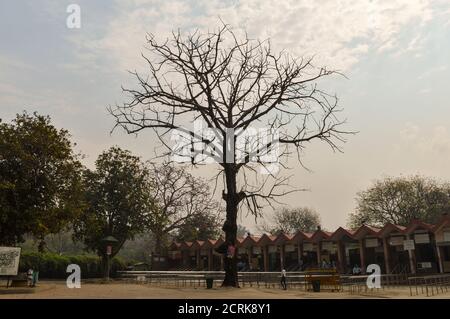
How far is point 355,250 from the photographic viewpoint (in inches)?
1437

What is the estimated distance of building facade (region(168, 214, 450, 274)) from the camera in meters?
30.8

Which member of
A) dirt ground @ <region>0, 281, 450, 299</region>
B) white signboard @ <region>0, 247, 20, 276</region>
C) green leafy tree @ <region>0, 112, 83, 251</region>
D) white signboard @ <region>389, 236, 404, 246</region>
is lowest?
dirt ground @ <region>0, 281, 450, 299</region>

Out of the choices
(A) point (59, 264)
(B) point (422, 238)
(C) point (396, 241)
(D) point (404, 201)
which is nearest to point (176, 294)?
(C) point (396, 241)

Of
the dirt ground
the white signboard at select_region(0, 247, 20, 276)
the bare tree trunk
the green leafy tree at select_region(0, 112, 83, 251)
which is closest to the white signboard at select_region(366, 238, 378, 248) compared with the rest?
the dirt ground

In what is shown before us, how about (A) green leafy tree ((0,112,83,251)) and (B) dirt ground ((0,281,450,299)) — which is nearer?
(B) dirt ground ((0,281,450,299))

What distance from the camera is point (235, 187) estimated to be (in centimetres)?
2198

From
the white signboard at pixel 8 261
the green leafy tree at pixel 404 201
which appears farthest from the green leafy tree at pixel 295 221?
the white signboard at pixel 8 261

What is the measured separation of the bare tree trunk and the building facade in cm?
67

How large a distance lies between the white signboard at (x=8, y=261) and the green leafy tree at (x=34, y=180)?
1548 mm

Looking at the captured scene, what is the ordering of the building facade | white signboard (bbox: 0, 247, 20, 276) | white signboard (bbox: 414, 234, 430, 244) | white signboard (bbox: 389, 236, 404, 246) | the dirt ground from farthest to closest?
1. white signboard (bbox: 389, 236, 404, 246)
2. white signboard (bbox: 414, 234, 430, 244)
3. the building facade
4. white signboard (bbox: 0, 247, 20, 276)
5. the dirt ground

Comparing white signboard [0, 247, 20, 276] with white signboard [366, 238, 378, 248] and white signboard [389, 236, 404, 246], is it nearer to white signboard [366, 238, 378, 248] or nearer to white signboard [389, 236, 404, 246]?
white signboard [366, 238, 378, 248]

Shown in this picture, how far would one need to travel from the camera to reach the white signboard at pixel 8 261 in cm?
2097
